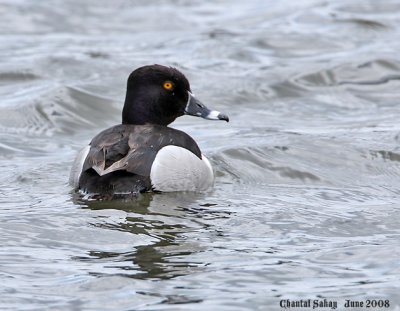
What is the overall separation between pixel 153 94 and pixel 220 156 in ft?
4.39

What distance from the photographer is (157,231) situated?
8648 mm

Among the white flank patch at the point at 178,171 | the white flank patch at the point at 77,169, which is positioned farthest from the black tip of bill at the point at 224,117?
the white flank patch at the point at 77,169

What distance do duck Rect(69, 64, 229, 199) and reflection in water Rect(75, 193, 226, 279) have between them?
13 cm

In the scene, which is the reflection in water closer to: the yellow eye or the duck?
the duck

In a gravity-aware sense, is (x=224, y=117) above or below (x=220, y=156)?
above

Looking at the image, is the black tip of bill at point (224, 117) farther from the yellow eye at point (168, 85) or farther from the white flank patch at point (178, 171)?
the white flank patch at point (178, 171)

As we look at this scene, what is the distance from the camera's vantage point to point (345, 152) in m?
11.7

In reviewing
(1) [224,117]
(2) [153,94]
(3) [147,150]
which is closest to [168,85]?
(2) [153,94]

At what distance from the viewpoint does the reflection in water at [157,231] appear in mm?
7582

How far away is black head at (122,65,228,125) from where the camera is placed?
10.5 m

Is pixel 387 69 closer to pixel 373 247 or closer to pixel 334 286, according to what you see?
pixel 373 247

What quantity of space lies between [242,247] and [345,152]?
3828 millimetres

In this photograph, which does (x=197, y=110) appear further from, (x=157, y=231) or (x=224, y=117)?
(x=157, y=231)

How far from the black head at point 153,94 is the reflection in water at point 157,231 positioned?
109 cm
